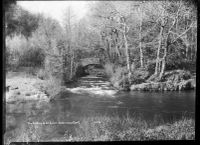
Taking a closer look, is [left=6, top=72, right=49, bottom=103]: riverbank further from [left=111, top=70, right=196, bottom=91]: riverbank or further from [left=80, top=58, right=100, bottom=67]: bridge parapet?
[left=111, top=70, right=196, bottom=91]: riverbank

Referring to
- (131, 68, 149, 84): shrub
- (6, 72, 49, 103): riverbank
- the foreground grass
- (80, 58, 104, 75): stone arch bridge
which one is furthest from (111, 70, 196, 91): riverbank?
(6, 72, 49, 103): riverbank

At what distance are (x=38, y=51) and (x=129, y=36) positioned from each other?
881 millimetres

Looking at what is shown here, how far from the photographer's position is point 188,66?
3.07 metres

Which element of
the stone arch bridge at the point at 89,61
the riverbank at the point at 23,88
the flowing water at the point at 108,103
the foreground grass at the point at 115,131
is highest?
the stone arch bridge at the point at 89,61

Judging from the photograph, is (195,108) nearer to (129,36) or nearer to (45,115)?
(129,36)

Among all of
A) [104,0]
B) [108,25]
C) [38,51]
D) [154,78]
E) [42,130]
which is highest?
[104,0]

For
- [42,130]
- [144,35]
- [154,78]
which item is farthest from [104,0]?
[42,130]

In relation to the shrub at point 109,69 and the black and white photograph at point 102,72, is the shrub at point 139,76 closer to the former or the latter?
the black and white photograph at point 102,72

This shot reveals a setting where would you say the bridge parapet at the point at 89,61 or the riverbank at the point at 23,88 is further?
the bridge parapet at the point at 89,61

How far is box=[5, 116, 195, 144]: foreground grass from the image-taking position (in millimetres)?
2926

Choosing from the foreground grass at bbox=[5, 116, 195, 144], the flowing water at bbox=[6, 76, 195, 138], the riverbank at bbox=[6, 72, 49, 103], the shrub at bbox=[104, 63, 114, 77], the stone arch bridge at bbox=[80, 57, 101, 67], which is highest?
the stone arch bridge at bbox=[80, 57, 101, 67]

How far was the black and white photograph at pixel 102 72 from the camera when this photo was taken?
295cm

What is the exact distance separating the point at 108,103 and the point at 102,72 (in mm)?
305

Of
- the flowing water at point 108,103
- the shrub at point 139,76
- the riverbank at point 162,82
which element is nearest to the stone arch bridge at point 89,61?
the flowing water at point 108,103
